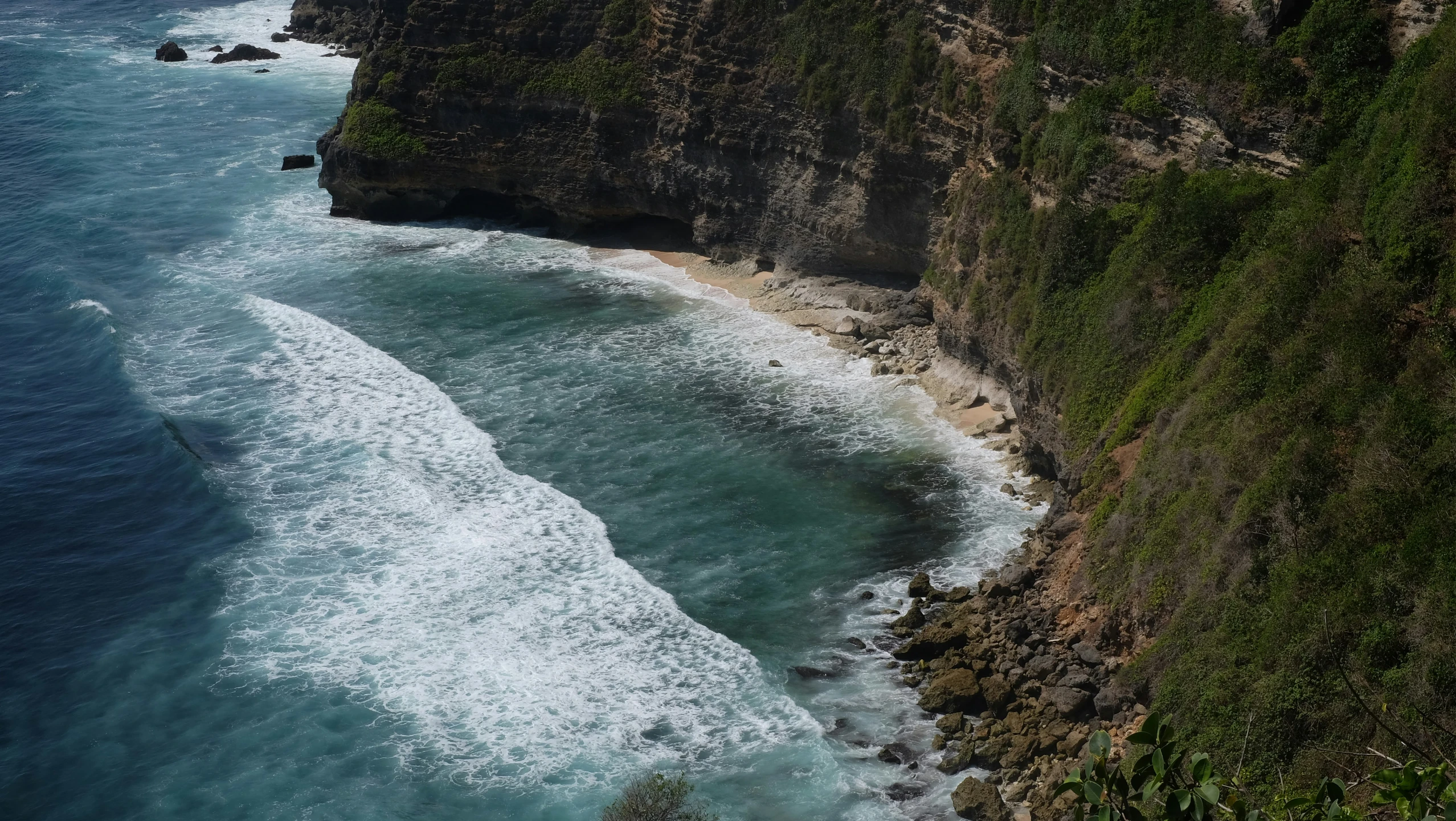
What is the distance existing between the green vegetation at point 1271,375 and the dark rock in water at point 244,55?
6664 centimetres

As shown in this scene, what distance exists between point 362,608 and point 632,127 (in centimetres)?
2719

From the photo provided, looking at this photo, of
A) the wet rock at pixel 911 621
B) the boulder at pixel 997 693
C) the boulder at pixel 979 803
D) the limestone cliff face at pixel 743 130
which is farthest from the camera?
the limestone cliff face at pixel 743 130

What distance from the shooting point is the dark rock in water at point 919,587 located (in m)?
29.3

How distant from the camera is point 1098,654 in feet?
81.7

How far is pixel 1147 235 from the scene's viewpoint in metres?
30.6

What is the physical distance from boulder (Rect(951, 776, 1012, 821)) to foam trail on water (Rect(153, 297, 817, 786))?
147 inches

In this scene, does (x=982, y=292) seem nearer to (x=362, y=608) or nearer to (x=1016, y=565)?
(x=1016, y=565)

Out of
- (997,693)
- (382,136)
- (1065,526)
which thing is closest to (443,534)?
(997,693)

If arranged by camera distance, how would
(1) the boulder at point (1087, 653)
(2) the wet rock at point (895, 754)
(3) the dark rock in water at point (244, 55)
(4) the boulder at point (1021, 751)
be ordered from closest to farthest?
(4) the boulder at point (1021, 751)
(2) the wet rock at point (895, 754)
(1) the boulder at point (1087, 653)
(3) the dark rock in water at point (244, 55)

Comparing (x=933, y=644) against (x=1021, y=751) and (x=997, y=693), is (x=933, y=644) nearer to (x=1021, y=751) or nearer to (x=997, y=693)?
(x=997, y=693)

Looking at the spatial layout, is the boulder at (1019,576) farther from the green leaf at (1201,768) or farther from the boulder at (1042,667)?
the green leaf at (1201,768)

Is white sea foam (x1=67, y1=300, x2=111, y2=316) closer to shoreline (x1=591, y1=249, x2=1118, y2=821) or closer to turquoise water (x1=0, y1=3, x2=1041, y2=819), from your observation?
turquoise water (x1=0, y1=3, x2=1041, y2=819)

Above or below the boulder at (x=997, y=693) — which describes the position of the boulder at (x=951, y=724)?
below

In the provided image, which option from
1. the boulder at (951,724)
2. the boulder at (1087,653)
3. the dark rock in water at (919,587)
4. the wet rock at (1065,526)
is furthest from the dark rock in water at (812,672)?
the wet rock at (1065,526)
